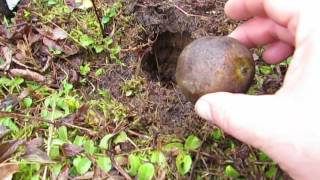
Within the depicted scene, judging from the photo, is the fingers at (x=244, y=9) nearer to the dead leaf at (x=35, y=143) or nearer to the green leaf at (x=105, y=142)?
the green leaf at (x=105, y=142)

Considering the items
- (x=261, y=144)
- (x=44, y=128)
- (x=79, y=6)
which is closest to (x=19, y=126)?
(x=44, y=128)

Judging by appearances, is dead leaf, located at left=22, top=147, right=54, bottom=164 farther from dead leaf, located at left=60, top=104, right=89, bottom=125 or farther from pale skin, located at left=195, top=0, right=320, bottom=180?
pale skin, located at left=195, top=0, right=320, bottom=180

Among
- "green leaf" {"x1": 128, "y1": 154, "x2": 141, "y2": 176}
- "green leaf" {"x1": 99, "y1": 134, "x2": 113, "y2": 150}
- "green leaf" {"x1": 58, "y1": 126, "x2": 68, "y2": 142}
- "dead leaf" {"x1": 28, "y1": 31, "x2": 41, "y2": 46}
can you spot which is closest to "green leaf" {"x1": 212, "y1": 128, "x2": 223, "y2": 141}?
"green leaf" {"x1": 128, "y1": 154, "x2": 141, "y2": 176}

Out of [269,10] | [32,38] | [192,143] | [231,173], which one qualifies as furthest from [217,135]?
[32,38]

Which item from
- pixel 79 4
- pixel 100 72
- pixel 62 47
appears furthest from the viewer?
pixel 79 4

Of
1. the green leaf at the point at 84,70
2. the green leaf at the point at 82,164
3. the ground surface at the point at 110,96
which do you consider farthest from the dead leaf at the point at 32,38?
the green leaf at the point at 82,164

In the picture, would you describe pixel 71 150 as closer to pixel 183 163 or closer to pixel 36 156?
pixel 36 156
